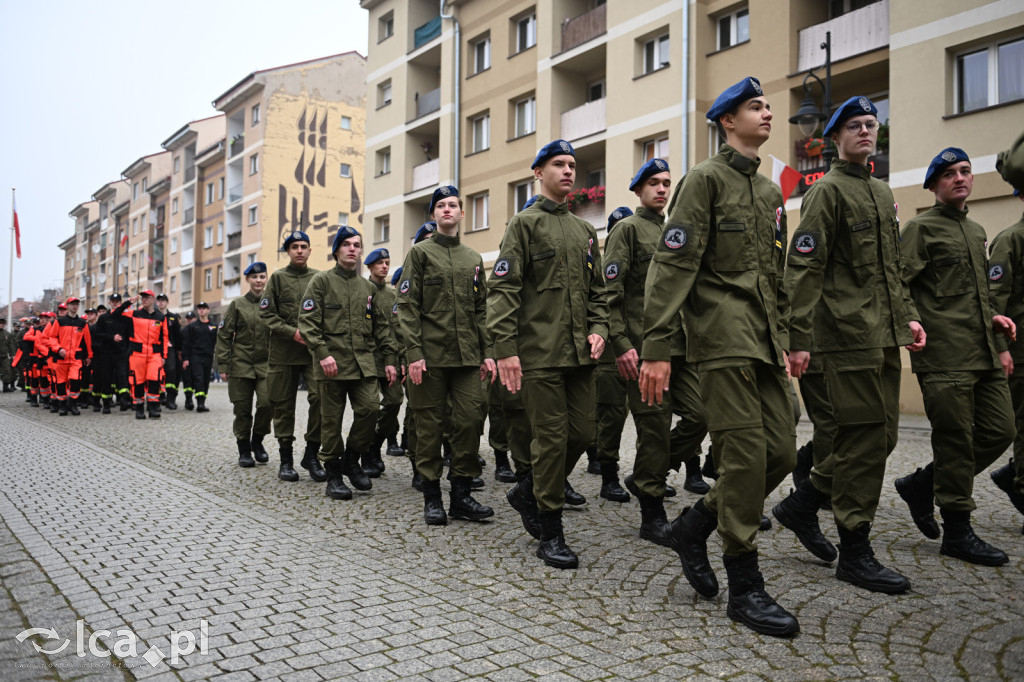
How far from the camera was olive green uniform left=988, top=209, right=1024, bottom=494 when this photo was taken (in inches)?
216

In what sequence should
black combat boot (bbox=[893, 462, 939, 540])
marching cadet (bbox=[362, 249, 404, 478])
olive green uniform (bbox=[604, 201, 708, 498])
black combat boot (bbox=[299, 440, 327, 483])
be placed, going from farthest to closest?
1. marching cadet (bbox=[362, 249, 404, 478])
2. black combat boot (bbox=[299, 440, 327, 483])
3. olive green uniform (bbox=[604, 201, 708, 498])
4. black combat boot (bbox=[893, 462, 939, 540])

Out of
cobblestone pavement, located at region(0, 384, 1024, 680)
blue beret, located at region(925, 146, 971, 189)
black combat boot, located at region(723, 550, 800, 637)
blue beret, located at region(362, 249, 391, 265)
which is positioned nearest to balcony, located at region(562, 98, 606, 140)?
blue beret, located at region(362, 249, 391, 265)

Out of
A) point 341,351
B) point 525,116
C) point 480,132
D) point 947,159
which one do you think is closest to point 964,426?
point 947,159

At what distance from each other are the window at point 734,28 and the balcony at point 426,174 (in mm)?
12464

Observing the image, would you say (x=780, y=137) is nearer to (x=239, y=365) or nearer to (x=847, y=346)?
(x=239, y=365)

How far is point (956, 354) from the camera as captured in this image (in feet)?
16.3

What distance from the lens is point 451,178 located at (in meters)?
29.5

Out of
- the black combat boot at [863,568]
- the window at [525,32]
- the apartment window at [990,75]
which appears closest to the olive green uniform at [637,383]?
the black combat boot at [863,568]

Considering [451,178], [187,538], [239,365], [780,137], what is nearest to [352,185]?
[451,178]

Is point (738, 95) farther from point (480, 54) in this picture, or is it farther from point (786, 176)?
point (480, 54)

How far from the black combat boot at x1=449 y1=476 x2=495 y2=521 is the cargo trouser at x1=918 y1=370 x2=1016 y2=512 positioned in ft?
9.23

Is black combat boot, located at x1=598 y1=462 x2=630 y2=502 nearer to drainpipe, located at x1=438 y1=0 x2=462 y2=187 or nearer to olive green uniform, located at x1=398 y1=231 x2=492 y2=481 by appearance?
olive green uniform, located at x1=398 y1=231 x2=492 y2=481

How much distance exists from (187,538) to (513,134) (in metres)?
23.4

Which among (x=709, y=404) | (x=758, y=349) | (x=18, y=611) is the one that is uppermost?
(x=758, y=349)
